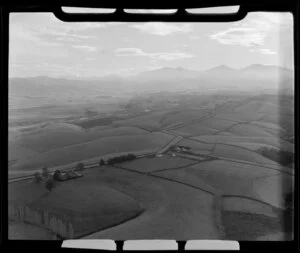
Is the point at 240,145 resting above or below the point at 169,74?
below

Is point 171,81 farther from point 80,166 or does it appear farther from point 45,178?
point 45,178

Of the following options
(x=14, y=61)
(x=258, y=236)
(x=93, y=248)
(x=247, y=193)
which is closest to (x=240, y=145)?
(x=247, y=193)

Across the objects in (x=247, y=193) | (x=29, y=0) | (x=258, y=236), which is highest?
(x=29, y=0)

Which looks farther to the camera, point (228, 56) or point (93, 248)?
point (228, 56)

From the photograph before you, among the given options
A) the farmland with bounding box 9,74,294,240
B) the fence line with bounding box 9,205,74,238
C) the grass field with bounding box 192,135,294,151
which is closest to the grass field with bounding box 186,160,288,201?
the farmland with bounding box 9,74,294,240

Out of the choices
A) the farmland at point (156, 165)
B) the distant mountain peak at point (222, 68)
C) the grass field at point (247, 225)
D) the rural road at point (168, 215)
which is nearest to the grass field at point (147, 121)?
the farmland at point (156, 165)

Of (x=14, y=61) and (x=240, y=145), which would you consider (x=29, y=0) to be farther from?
(x=240, y=145)

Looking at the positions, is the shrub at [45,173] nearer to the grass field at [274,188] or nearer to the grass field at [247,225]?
the grass field at [247,225]

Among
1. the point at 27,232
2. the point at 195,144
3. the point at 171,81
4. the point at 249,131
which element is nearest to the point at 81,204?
the point at 27,232

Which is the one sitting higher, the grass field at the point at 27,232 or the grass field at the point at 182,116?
the grass field at the point at 182,116
